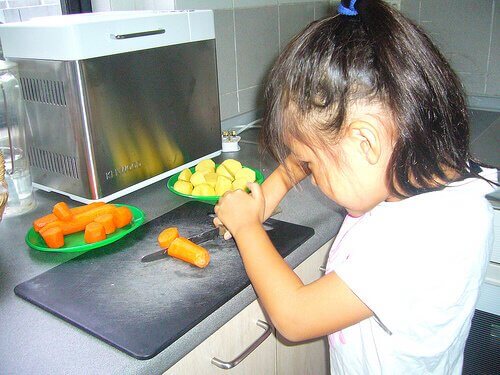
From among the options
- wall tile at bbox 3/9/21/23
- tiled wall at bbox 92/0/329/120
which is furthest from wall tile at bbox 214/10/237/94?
wall tile at bbox 3/9/21/23

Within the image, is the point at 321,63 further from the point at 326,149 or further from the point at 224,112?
the point at 224,112

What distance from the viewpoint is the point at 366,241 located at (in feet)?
2.00

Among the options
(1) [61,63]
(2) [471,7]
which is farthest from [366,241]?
(2) [471,7]

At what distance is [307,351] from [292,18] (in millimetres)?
1120

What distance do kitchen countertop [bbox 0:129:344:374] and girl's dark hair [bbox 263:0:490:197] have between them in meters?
0.25

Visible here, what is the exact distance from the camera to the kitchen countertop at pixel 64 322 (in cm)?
54

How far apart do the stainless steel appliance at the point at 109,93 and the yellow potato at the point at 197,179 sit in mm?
91

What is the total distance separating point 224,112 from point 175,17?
46 cm

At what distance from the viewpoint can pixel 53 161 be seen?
957 mm

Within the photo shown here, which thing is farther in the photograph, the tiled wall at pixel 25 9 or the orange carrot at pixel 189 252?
the tiled wall at pixel 25 9

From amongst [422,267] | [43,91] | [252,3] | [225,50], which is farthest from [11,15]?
[422,267]

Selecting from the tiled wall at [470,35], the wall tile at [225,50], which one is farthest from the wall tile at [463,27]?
the wall tile at [225,50]

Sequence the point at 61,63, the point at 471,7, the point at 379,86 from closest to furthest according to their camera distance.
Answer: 1. the point at 379,86
2. the point at 61,63
3. the point at 471,7

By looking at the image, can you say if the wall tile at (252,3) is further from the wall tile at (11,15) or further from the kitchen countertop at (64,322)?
the kitchen countertop at (64,322)
